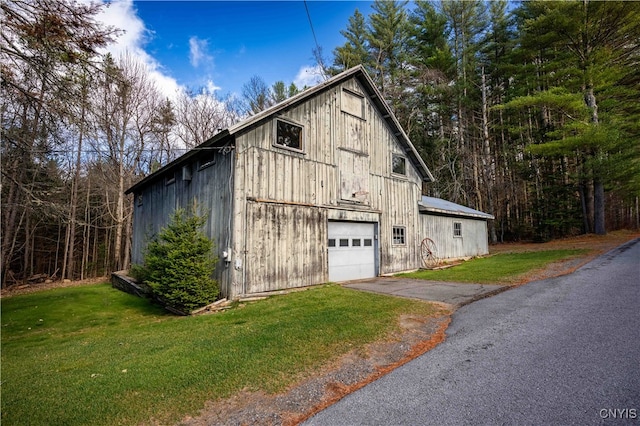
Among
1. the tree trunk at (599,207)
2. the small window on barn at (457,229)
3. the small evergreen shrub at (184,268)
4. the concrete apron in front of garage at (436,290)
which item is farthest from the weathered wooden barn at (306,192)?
the tree trunk at (599,207)

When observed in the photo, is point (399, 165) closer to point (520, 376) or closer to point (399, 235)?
point (399, 235)

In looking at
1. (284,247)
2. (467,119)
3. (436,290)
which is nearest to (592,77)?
(467,119)

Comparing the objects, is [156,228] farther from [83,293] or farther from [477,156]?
[477,156]

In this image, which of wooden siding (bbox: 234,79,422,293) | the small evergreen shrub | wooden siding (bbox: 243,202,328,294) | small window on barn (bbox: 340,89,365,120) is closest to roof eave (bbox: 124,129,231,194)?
wooden siding (bbox: 234,79,422,293)

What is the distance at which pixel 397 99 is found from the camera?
24.5 meters

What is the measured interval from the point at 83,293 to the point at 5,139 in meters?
8.95

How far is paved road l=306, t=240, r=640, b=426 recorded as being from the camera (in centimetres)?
263

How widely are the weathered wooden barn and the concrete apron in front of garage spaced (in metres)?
1.61

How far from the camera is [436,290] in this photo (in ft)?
27.0

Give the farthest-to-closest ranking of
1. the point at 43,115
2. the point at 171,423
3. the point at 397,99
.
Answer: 1. the point at 397,99
2. the point at 43,115
3. the point at 171,423

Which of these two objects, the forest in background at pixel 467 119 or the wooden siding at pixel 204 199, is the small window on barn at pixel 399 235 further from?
the forest in background at pixel 467 119

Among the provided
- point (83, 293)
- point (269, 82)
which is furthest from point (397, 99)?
point (83, 293)

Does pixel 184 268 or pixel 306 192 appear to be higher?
pixel 306 192

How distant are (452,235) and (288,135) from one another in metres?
11.5
